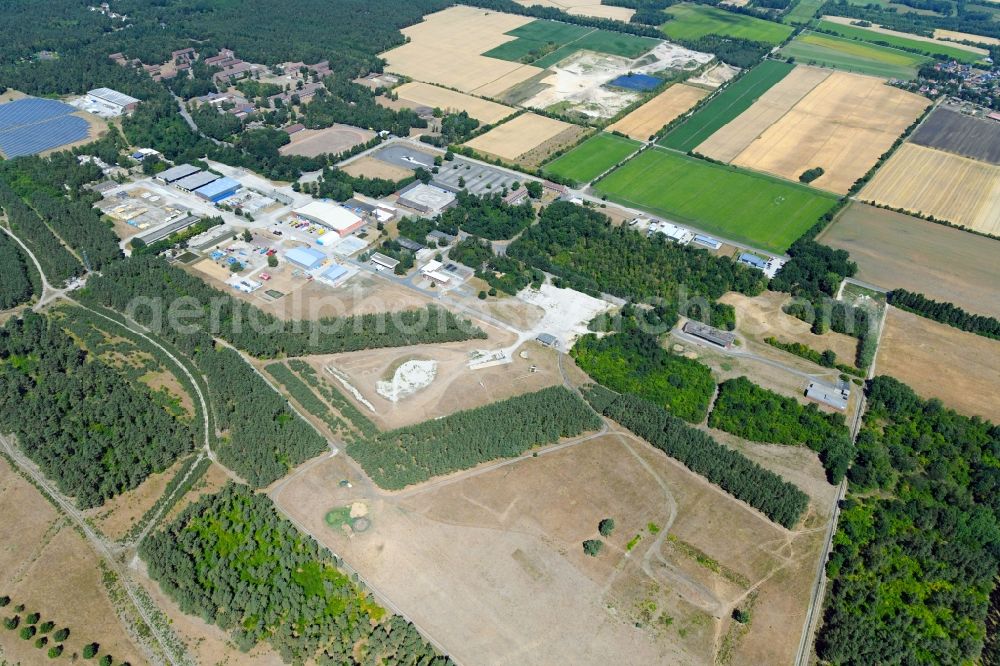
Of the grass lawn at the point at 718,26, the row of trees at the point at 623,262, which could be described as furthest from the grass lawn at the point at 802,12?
the row of trees at the point at 623,262

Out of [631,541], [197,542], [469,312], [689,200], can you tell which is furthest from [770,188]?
[197,542]

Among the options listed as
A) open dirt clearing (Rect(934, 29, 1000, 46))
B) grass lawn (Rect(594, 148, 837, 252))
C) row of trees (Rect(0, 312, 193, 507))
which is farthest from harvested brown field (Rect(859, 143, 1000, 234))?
row of trees (Rect(0, 312, 193, 507))

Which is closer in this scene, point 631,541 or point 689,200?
point 631,541

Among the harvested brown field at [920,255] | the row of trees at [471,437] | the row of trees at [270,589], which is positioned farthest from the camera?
the harvested brown field at [920,255]

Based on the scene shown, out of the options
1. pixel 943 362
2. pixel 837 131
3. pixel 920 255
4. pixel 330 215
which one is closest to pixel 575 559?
pixel 943 362

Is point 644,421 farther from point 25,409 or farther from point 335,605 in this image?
point 25,409

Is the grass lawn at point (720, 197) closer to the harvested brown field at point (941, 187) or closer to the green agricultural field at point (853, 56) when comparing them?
the harvested brown field at point (941, 187)
